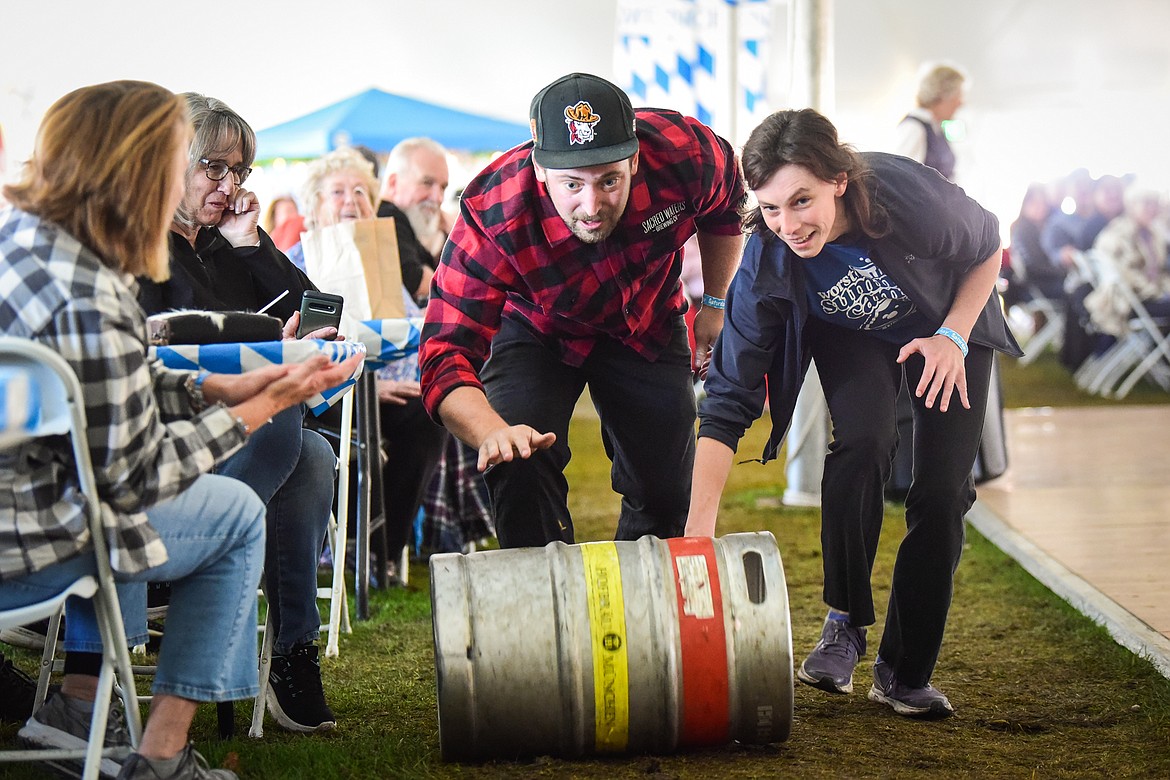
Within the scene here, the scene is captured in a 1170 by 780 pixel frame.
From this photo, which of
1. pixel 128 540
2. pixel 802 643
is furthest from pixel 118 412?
pixel 802 643

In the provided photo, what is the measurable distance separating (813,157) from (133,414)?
1.35 meters

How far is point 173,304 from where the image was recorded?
2.58 metres

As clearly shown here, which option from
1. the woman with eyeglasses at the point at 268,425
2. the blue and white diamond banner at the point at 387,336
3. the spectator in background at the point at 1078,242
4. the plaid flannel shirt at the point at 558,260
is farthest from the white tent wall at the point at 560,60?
the woman with eyeglasses at the point at 268,425

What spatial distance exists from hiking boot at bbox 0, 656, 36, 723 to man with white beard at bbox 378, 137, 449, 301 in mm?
2242

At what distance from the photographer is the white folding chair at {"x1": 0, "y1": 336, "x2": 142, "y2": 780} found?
1.62 metres

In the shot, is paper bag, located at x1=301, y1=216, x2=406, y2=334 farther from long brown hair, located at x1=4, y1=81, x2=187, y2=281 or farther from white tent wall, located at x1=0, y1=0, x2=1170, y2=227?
white tent wall, located at x1=0, y1=0, x2=1170, y2=227

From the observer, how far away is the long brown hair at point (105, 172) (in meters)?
1.74

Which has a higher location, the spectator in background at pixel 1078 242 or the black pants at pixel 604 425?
the spectator in background at pixel 1078 242

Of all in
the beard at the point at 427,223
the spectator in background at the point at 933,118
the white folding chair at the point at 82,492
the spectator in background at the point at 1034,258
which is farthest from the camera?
the spectator in background at the point at 1034,258

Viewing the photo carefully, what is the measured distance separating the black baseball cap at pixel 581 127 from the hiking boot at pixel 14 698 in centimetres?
153

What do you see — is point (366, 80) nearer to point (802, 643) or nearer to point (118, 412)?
point (802, 643)

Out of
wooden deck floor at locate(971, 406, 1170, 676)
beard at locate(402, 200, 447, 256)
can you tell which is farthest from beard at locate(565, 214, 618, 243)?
beard at locate(402, 200, 447, 256)

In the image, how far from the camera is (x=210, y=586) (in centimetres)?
193

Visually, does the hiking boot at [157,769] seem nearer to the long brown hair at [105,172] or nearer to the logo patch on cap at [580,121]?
the long brown hair at [105,172]
